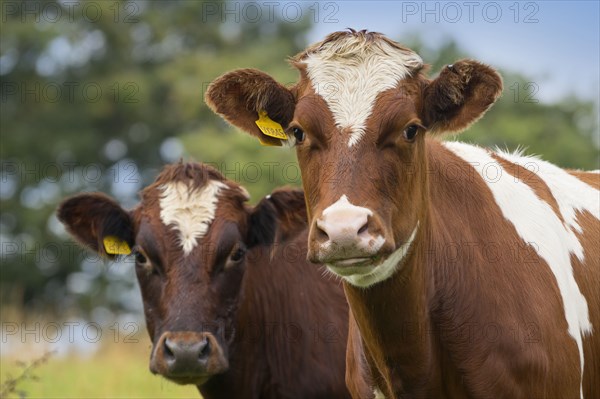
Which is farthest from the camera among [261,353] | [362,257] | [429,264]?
[261,353]

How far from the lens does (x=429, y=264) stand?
17.8ft

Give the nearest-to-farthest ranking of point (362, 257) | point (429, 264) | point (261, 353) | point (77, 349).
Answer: point (362, 257) < point (429, 264) < point (261, 353) < point (77, 349)

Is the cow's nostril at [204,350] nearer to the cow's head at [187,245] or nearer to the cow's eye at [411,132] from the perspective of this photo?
the cow's head at [187,245]

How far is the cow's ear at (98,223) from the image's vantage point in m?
7.67

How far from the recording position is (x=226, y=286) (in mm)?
7281

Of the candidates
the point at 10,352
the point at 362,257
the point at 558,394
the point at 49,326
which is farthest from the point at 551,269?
the point at 49,326

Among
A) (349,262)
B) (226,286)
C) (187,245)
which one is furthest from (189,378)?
(349,262)

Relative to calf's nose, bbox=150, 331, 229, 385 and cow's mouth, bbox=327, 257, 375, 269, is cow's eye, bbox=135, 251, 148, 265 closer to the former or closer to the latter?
calf's nose, bbox=150, 331, 229, 385

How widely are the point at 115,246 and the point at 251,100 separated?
2452mm

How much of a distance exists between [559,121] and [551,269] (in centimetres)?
2723

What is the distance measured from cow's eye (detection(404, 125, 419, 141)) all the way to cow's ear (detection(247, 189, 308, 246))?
8.38 ft

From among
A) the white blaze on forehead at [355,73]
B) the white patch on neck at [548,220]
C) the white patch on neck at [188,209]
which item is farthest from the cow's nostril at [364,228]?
the white patch on neck at [188,209]

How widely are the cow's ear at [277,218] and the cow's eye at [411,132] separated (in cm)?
255

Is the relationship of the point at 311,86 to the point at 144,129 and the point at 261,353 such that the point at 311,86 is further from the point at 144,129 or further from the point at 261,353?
the point at 144,129
